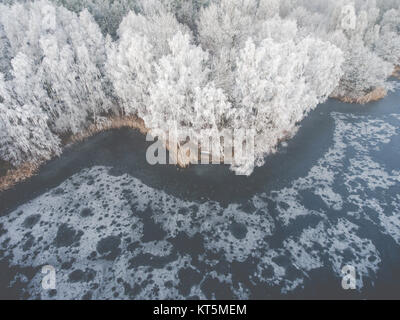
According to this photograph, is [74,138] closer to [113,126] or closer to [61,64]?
[113,126]

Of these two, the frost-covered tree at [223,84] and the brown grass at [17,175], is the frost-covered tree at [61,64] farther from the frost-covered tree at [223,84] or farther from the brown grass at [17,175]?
the brown grass at [17,175]

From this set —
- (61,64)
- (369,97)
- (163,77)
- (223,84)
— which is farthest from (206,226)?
(369,97)

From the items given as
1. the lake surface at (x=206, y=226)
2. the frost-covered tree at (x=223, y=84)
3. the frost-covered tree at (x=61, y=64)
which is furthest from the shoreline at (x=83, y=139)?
the frost-covered tree at (x=223, y=84)

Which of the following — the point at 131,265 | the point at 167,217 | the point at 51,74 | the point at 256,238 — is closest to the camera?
the point at 131,265

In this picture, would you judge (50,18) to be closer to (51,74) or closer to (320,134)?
(51,74)

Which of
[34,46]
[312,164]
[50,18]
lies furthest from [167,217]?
[50,18]
